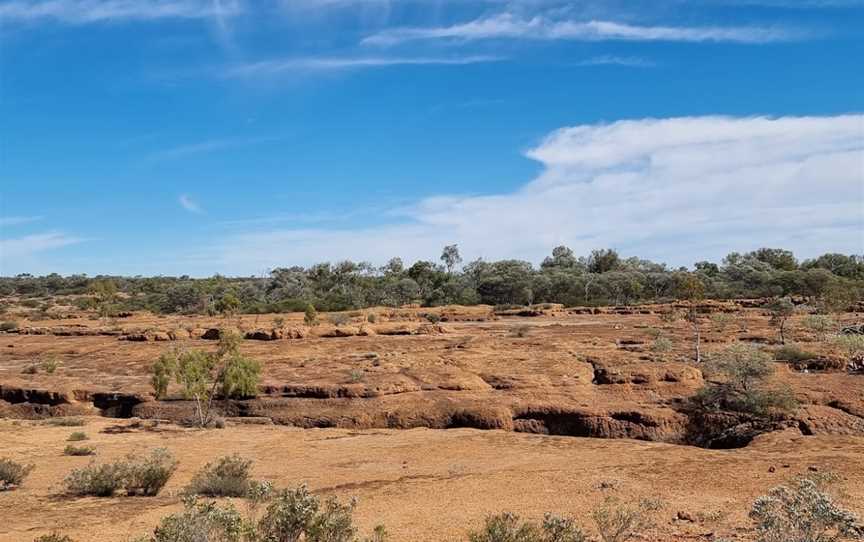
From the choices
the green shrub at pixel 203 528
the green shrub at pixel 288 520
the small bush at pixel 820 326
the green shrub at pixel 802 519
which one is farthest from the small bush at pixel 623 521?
the small bush at pixel 820 326

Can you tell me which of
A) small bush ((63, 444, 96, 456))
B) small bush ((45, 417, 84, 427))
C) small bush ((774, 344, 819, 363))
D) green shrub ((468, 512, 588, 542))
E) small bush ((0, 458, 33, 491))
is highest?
small bush ((774, 344, 819, 363))

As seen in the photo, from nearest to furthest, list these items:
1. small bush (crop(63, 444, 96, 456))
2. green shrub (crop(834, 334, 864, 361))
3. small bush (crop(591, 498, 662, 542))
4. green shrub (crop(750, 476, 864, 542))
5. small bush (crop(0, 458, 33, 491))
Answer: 1. green shrub (crop(750, 476, 864, 542))
2. small bush (crop(591, 498, 662, 542))
3. small bush (crop(0, 458, 33, 491))
4. small bush (crop(63, 444, 96, 456))
5. green shrub (crop(834, 334, 864, 361))

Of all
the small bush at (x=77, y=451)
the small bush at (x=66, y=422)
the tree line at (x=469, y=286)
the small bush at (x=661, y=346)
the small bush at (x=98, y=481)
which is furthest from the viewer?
the tree line at (x=469, y=286)

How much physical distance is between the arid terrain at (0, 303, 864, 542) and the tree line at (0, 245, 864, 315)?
107 feet

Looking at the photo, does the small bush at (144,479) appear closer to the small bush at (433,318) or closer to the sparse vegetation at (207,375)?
the sparse vegetation at (207,375)

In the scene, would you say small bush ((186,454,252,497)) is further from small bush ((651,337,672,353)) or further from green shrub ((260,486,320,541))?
small bush ((651,337,672,353))

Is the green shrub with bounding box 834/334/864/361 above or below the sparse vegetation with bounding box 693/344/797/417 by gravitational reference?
above

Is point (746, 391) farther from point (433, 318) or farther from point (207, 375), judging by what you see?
point (433, 318)

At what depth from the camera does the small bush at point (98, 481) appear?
13609 mm

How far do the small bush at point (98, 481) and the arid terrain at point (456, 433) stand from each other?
1.15ft

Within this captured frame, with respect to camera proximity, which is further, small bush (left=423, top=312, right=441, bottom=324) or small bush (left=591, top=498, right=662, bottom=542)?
small bush (left=423, top=312, right=441, bottom=324)

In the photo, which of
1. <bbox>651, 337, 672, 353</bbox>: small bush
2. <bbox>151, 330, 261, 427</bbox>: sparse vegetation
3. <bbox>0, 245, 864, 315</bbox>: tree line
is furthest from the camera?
<bbox>0, 245, 864, 315</bbox>: tree line

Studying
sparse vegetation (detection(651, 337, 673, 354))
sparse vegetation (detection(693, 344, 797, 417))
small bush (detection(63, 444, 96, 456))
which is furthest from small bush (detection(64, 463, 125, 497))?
sparse vegetation (detection(651, 337, 673, 354))

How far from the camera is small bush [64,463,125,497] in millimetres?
13609
